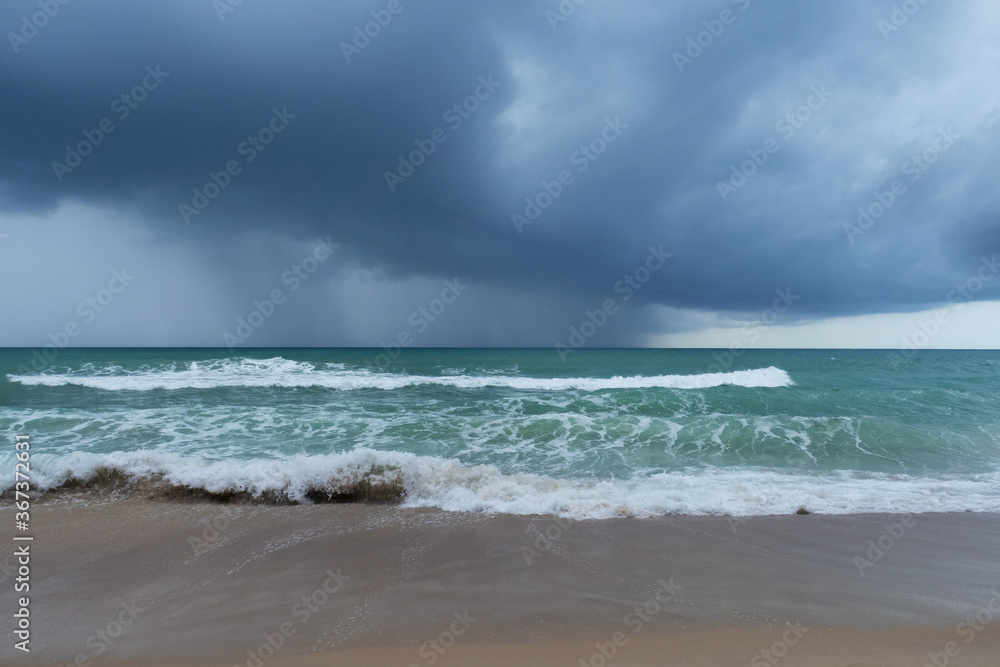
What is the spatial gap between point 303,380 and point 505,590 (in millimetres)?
23400

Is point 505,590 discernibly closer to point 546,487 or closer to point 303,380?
point 546,487

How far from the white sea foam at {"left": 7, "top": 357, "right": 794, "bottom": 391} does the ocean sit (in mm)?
1452

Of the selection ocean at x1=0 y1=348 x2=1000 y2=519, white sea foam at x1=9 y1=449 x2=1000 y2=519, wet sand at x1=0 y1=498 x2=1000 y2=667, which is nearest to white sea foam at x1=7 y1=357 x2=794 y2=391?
ocean at x1=0 y1=348 x2=1000 y2=519

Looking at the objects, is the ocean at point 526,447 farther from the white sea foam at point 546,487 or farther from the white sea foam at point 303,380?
the white sea foam at point 303,380

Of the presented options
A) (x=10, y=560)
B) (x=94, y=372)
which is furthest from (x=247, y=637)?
(x=94, y=372)

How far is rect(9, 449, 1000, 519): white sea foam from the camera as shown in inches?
269

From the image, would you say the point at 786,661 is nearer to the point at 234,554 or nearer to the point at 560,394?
the point at 234,554

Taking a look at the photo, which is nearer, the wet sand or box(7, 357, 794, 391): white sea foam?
the wet sand

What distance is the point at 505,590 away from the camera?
4.46m

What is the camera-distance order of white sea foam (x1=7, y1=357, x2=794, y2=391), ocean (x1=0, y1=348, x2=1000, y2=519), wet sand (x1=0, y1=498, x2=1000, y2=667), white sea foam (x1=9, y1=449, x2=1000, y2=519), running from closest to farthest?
wet sand (x1=0, y1=498, x2=1000, y2=667) → white sea foam (x1=9, y1=449, x2=1000, y2=519) → ocean (x1=0, y1=348, x2=1000, y2=519) → white sea foam (x1=7, y1=357, x2=794, y2=391)

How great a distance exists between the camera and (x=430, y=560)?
5.14 metres

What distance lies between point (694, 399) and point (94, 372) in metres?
36.6

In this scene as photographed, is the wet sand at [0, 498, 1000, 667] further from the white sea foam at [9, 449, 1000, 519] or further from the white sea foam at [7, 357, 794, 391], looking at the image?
the white sea foam at [7, 357, 794, 391]

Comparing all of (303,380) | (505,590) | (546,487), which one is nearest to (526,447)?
(546,487)
